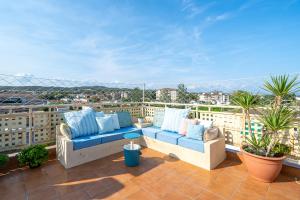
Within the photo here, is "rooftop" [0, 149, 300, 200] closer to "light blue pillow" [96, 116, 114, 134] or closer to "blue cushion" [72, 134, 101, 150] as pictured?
"blue cushion" [72, 134, 101, 150]

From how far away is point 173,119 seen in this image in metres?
3.72

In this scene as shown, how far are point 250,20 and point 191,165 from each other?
468 centimetres

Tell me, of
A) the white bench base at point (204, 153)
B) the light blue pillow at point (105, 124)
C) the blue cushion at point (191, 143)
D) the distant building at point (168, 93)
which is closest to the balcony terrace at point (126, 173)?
the white bench base at point (204, 153)

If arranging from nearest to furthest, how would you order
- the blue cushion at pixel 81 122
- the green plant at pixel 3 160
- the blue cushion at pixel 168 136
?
the green plant at pixel 3 160
the blue cushion at pixel 81 122
the blue cushion at pixel 168 136

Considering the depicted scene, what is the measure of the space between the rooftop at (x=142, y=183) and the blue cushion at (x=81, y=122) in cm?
70

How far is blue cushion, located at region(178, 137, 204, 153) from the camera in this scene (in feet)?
9.27

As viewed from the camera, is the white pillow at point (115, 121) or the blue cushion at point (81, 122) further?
the white pillow at point (115, 121)

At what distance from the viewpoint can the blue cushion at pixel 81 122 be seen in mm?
3134

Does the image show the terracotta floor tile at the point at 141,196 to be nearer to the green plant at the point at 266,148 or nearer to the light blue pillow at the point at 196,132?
the light blue pillow at the point at 196,132

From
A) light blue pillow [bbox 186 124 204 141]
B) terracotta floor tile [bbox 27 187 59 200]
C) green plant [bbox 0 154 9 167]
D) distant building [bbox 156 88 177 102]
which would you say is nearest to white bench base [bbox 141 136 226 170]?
light blue pillow [bbox 186 124 204 141]

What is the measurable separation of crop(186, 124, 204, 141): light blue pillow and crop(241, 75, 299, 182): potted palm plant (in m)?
0.80

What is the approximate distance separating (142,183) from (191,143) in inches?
49.5

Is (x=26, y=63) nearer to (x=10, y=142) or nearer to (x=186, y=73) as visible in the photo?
(x=10, y=142)

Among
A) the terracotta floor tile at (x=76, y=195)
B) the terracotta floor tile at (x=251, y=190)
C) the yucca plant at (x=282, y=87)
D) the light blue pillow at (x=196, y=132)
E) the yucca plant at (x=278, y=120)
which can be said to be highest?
the yucca plant at (x=282, y=87)
